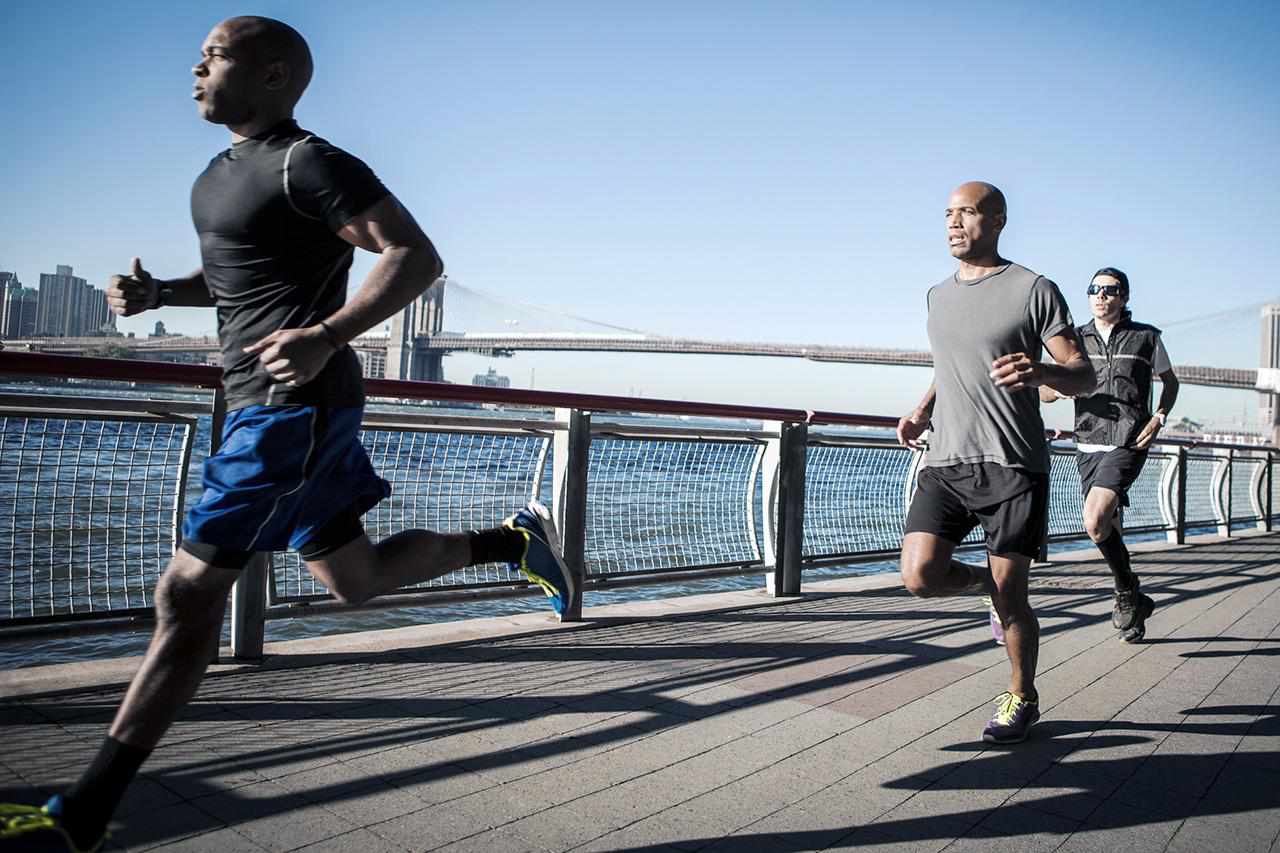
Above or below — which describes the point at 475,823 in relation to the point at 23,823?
below

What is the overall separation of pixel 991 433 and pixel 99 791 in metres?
2.49

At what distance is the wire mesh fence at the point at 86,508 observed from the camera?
10.7 ft

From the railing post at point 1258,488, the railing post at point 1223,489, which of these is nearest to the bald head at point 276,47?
the railing post at point 1223,489

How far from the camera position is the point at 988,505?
3102mm

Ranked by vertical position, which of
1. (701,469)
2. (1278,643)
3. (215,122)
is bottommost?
(1278,643)

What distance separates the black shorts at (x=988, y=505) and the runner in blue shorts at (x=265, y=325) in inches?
73.1

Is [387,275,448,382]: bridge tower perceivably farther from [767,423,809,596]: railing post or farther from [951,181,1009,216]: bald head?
[951,181,1009,216]: bald head

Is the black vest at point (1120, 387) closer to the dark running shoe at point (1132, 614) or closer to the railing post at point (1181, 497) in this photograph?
the dark running shoe at point (1132, 614)

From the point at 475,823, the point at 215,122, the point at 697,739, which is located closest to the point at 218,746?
the point at 475,823

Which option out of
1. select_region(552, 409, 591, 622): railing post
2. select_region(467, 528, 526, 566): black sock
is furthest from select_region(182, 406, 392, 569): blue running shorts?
select_region(552, 409, 591, 622): railing post

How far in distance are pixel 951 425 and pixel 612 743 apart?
56.5 inches

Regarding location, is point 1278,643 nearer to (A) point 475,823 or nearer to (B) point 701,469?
(B) point 701,469

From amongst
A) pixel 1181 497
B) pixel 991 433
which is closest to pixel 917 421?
pixel 991 433

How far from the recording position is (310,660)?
3609 mm
